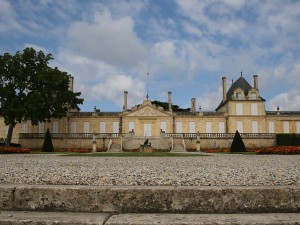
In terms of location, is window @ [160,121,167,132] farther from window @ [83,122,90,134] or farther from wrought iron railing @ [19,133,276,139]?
window @ [83,122,90,134]

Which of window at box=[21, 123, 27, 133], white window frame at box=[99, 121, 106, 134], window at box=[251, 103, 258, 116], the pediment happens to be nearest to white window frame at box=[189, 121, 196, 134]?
the pediment

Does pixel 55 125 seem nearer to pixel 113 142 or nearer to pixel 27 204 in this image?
pixel 113 142

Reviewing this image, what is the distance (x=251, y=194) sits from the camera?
2760 millimetres

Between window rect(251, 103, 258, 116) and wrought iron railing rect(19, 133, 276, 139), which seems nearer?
wrought iron railing rect(19, 133, 276, 139)

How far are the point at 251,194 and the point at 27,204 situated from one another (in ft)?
6.64

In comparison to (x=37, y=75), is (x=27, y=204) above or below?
below

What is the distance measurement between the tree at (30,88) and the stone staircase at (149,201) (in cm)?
2464

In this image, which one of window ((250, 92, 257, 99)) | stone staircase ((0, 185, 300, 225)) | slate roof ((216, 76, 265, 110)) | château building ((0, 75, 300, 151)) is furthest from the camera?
slate roof ((216, 76, 265, 110))

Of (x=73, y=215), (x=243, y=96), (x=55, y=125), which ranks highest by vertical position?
(x=243, y=96)

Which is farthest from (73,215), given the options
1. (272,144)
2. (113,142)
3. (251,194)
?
(272,144)

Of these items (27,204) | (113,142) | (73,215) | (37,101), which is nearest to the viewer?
(73,215)

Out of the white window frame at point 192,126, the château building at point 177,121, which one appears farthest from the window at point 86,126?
the white window frame at point 192,126

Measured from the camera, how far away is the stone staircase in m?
2.74

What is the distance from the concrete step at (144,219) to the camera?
2340mm
